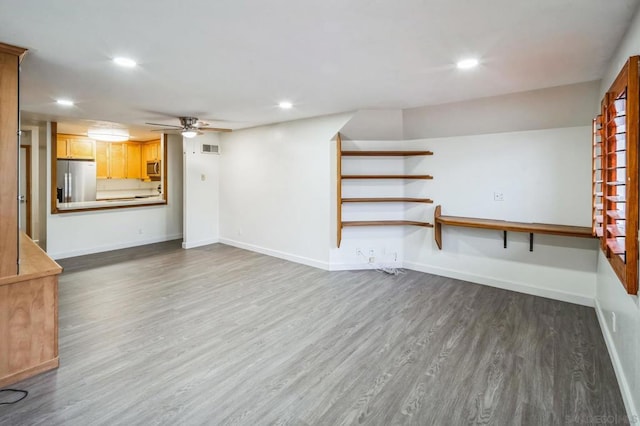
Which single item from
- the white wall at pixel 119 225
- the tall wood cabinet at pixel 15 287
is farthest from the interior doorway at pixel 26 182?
the tall wood cabinet at pixel 15 287

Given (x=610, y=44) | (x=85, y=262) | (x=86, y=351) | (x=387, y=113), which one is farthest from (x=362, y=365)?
(x=85, y=262)

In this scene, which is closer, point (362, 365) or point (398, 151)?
point (362, 365)

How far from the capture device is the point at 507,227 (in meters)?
3.71

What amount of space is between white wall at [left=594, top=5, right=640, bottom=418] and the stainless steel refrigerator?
8.16 metres

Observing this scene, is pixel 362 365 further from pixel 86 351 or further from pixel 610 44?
pixel 610 44

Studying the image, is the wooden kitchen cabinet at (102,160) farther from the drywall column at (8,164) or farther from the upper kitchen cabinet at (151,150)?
the drywall column at (8,164)

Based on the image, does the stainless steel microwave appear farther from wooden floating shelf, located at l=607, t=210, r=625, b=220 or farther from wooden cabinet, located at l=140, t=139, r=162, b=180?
wooden floating shelf, located at l=607, t=210, r=625, b=220

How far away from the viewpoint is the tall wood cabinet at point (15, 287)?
7.29 ft

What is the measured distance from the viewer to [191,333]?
296 cm

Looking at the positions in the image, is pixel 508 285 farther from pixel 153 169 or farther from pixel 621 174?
pixel 153 169

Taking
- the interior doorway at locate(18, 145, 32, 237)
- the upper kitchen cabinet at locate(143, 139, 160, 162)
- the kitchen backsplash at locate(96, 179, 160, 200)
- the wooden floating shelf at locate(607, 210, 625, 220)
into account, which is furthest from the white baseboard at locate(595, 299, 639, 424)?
the kitchen backsplash at locate(96, 179, 160, 200)

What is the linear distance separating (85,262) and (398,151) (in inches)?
212

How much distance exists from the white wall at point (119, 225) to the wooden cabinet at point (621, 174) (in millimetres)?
7215

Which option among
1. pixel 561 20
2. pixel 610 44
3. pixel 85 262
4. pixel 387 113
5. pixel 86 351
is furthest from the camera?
pixel 85 262
